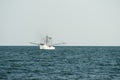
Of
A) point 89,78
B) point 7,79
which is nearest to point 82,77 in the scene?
point 89,78

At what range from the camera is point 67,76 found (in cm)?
7788

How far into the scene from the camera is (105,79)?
73062 millimetres

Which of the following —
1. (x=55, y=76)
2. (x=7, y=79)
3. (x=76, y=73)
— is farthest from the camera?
(x=76, y=73)

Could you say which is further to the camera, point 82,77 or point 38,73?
point 38,73

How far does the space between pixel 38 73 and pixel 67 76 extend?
780 centimetres

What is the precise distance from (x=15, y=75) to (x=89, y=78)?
44.2ft

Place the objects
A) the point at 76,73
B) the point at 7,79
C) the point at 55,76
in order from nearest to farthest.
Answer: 1. the point at 7,79
2. the point at 55,76
3. the point at 76,73

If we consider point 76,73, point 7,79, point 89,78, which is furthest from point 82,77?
point 7,79

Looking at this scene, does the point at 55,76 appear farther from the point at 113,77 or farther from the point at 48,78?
the point at 113,77

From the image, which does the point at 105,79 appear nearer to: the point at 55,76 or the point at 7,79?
the point at 55,76

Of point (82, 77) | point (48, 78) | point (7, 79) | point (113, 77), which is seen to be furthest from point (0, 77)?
point (113, 77)

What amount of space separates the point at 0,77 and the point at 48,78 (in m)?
8.02

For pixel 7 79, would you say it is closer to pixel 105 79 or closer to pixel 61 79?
pixel 61 79

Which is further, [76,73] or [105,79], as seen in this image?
[76,73]
